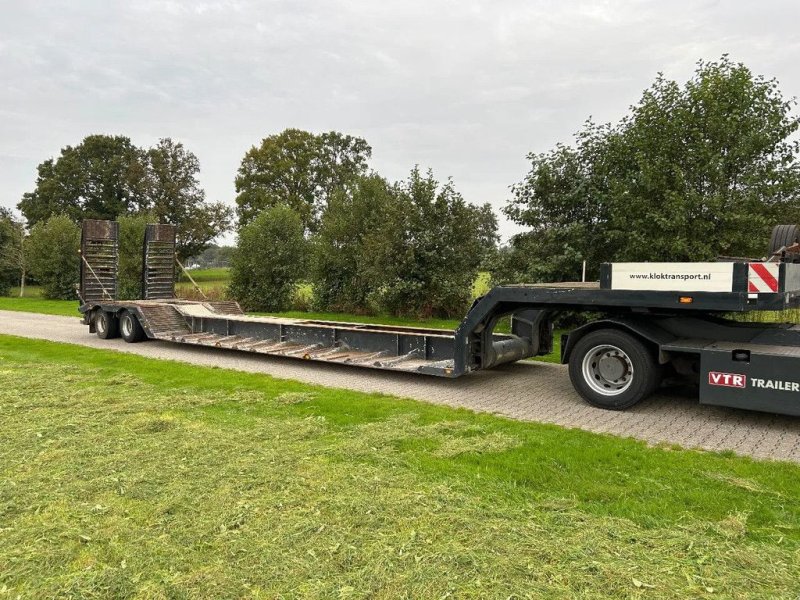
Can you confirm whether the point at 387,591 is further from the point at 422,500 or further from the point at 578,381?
the point at 578,381

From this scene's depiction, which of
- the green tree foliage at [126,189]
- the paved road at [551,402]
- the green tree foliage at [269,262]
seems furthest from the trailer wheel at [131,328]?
the green tree foliage at [126,189]

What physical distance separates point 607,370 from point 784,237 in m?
2.96

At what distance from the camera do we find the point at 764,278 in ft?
21.5

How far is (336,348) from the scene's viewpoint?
11070 mm

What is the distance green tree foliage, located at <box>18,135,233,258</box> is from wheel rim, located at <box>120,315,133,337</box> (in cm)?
4216

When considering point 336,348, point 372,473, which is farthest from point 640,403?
point 336,348

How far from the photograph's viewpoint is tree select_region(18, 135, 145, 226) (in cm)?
5903

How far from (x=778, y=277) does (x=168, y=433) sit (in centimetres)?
685

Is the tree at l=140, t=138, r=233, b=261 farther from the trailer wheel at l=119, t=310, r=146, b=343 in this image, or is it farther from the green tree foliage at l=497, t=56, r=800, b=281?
the green tree foliage at l=497, t=56, r=800, b=281

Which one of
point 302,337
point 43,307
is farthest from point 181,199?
point 302,337

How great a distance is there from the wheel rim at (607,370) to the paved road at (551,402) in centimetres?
A: 32

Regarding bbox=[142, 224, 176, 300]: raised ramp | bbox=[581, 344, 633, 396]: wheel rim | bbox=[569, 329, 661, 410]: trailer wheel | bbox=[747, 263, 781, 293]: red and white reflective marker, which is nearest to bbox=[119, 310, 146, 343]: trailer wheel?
bbox=[142, 224, 176, 300]: raised ramp

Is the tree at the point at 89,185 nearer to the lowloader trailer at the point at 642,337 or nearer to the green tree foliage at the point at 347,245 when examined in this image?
the green tree foliage at the point at 347,245

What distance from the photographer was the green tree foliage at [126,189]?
5572 cm
